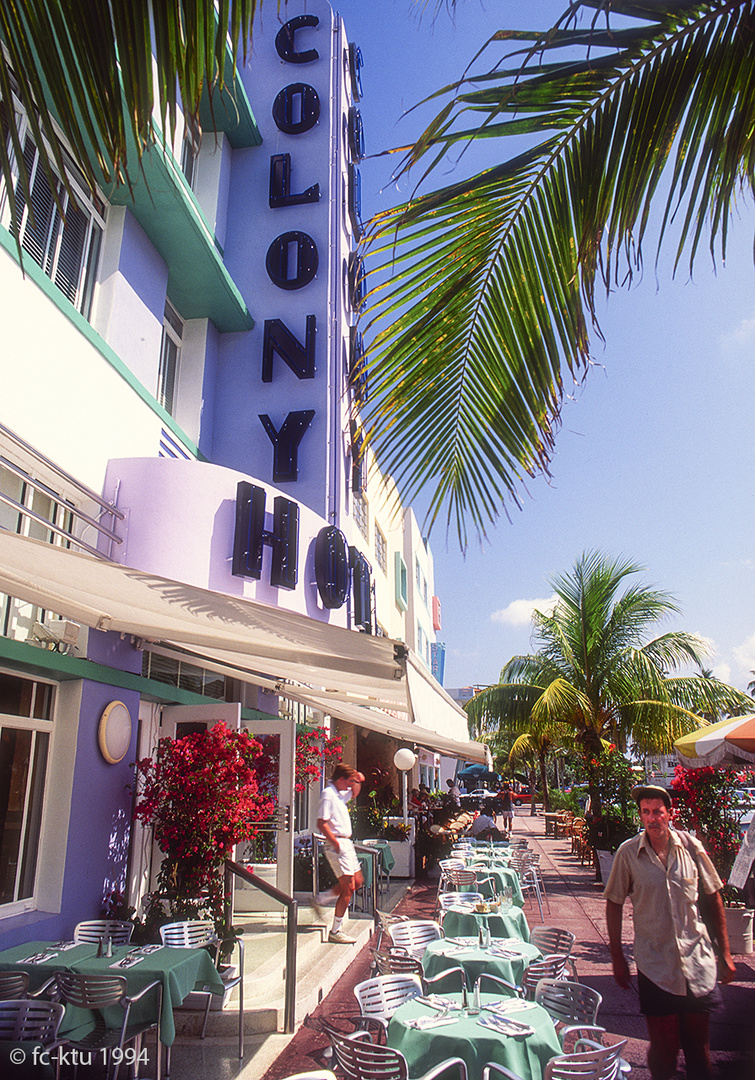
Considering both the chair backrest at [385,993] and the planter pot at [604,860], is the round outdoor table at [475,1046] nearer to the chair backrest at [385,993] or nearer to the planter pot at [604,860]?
the chair backrest at [385,993]

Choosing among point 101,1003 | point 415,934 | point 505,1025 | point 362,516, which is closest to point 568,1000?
point 505,1025

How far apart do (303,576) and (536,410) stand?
871cm

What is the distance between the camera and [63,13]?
118 centimetres

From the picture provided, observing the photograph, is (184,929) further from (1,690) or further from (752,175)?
(752,175)

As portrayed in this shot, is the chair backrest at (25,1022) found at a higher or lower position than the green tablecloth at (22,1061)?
higher

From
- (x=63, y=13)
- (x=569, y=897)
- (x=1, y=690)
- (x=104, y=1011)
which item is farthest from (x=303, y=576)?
(x=63, y=13)

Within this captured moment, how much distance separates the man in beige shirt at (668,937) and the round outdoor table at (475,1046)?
580 millimetres

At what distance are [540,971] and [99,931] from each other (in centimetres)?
369

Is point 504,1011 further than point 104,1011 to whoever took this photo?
No

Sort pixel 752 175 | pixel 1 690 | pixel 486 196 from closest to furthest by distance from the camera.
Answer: pixel 752 175 → pixel 486 196 → pixel 1 690

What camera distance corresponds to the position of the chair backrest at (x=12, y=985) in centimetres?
485

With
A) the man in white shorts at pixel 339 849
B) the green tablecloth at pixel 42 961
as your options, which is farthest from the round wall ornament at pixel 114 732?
the man in white shorts at pixel 339 849

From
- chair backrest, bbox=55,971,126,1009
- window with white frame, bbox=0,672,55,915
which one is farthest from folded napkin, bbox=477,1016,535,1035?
window with white frame, bbox=0,672,55,915

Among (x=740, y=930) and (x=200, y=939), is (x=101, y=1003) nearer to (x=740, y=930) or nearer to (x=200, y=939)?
(x=200, y=939)
